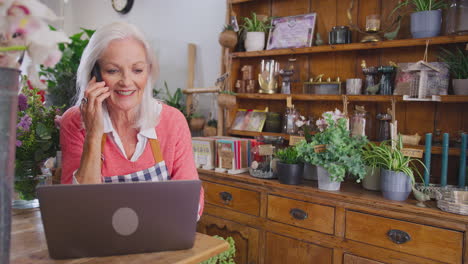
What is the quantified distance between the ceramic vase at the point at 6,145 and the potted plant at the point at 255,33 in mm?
2288

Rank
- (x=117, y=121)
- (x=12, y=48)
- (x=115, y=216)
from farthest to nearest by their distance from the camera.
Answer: (x=117, y=121)
(x=115, y=216)
(x=12, y=48)

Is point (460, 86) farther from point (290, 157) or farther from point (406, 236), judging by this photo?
point (290, 157)

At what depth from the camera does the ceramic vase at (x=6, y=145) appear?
0.57 meters

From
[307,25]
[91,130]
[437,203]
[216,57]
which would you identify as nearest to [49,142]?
[91,130]

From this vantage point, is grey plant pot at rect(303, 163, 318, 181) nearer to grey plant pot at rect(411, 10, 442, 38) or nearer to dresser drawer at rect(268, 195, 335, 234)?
dresser drawer at rect(268, 195, 335, 234)

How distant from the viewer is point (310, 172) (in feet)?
7.72

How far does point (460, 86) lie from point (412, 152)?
44 centimetres

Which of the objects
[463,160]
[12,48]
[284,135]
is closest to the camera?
[12,48]

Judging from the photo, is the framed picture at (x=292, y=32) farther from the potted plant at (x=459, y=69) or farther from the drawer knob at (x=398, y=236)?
the drawer knob at (x=398, y=236)

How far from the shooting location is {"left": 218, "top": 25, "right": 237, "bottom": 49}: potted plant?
2768mm

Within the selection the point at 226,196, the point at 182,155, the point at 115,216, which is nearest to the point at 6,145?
the point at 115,216

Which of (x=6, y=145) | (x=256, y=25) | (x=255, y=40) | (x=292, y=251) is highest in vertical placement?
(x=256, y=25)

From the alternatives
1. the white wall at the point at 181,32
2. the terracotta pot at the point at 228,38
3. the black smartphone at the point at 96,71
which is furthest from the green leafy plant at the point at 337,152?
the white wall at the point at 181,32

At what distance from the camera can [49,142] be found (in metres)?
1.35
